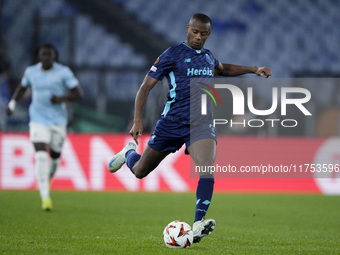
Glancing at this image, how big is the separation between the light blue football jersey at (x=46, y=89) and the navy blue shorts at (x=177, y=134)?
3565 mm

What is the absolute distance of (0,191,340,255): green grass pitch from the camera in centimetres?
485

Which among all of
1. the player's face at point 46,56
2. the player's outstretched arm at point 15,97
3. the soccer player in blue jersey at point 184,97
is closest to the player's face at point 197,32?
the soccer player in blue jersey at point 184,97

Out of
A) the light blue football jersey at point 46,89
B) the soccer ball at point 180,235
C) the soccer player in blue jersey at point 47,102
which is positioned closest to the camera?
the soccer ball at point 180,235

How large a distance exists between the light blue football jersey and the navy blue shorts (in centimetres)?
356

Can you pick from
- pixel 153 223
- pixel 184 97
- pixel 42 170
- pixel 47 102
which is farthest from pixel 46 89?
pixel 184 97

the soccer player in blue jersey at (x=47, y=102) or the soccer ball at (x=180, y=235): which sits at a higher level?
the soccer player in blue jersey at (x=47, y=102)

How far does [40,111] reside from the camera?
334 inches

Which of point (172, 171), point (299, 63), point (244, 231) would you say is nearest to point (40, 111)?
point (244, 231)

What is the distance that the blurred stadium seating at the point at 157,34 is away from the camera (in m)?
14.9

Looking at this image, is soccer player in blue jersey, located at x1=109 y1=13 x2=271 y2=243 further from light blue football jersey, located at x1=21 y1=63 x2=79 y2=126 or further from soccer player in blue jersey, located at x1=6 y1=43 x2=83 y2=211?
light blue football jersey, located at x1=21 y1=63 x2=79 y2=126

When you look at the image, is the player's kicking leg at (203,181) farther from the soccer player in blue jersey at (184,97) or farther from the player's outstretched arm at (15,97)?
the player's outstretched arm at (15,97)

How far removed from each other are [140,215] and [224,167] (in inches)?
215

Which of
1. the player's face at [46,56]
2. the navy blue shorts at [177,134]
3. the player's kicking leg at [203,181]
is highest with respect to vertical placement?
the player's face at [46,56]

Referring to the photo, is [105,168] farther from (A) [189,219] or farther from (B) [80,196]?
(A) [189,219]
